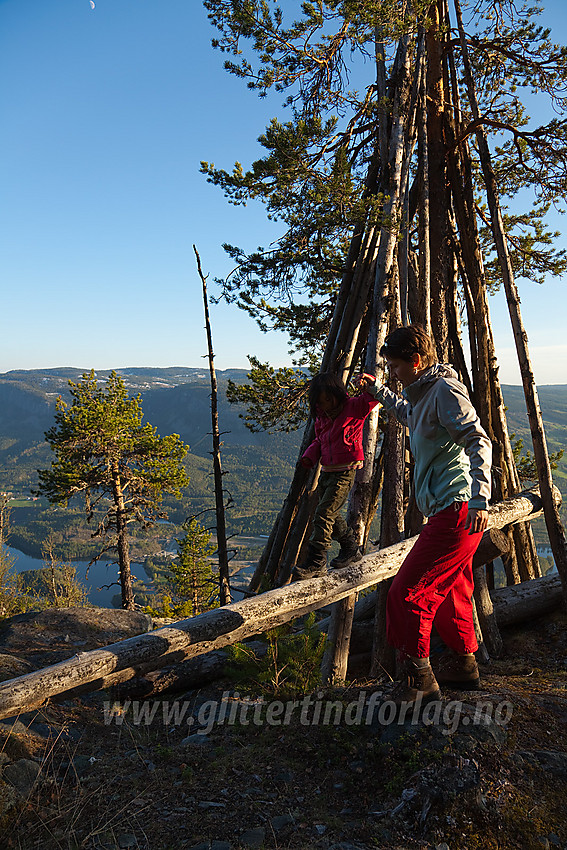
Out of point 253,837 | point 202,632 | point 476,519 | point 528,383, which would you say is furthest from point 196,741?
point 528,383

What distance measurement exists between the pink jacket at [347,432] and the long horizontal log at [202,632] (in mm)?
822

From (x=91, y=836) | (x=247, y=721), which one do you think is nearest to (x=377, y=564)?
(x=247, y=721)

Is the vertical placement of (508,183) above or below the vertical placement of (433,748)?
above

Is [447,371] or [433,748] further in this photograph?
[447,371]

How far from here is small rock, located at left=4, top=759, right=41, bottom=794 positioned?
2520 mm

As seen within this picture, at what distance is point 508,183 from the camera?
830 centimetres

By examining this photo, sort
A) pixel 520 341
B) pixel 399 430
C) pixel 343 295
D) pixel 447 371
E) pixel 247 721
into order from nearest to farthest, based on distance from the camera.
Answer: pixel 447 371 → pixel 247 721 → pixel 399 430 → pixel 520 341 → pixel 343 295

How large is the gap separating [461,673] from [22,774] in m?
2.59

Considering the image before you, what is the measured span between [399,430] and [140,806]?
3.61 meters

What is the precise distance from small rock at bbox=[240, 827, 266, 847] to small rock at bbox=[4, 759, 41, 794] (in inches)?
44.9

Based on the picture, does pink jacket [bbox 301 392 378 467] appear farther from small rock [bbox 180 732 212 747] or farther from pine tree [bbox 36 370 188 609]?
pine tree [bbox 36 370 188 609]

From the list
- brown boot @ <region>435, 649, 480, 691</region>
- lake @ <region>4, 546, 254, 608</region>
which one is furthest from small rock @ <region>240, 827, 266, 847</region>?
lake @ <region>4, 546, 254, 608</region>

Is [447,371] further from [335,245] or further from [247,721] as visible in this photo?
[335,245]

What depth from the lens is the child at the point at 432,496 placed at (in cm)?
262
